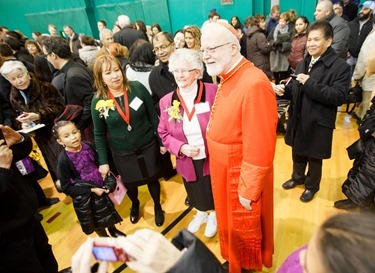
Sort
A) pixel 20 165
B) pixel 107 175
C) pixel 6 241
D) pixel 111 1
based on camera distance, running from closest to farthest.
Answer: pixel 6 241 → pixel 107 175 → pixel 20 165 → pixel 111 1

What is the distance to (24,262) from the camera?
1563mm

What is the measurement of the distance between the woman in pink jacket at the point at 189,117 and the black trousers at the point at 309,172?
45.6 inches

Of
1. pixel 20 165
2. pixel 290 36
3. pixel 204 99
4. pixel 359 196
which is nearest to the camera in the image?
pixel 204 99

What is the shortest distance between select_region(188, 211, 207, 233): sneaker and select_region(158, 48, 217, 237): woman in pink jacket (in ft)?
1.59

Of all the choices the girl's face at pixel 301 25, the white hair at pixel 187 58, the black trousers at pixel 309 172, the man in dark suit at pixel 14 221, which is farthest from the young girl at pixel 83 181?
the girl's face at pixel 301 25

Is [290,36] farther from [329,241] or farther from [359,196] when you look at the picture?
[329,241]

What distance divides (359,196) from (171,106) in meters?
1.74

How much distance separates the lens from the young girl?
2.10 metres

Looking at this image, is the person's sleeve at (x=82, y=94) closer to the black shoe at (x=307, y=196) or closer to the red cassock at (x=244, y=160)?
the red cassock at (x=244, y=160)

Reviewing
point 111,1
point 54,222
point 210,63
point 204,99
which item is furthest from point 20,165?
point 111,1

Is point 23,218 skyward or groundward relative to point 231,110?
groundward

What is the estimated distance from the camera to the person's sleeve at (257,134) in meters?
1.38

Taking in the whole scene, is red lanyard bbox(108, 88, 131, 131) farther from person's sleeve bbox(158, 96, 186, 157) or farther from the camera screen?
the camera screen

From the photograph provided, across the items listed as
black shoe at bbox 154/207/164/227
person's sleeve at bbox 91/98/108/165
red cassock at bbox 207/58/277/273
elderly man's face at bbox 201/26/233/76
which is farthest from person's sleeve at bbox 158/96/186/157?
black shoe at bbox 154/207/164/227
